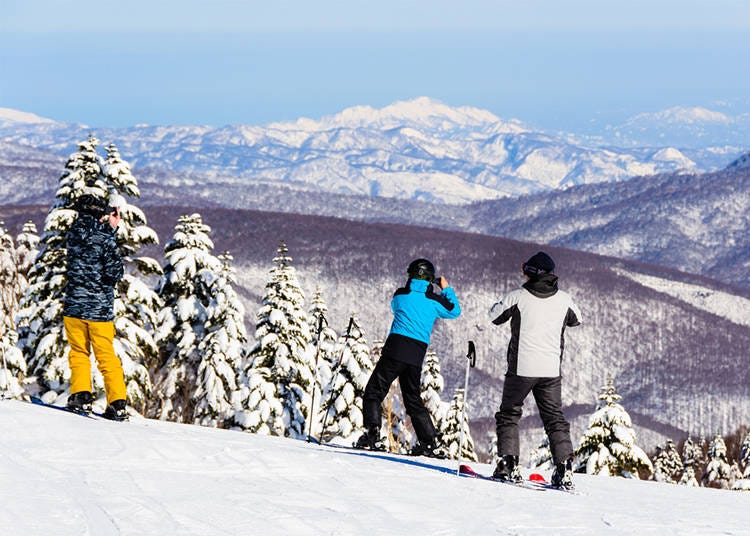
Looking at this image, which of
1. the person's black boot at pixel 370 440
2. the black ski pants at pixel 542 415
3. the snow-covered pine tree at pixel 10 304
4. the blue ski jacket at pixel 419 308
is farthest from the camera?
the snow-covered pine tree at pixel 10 304

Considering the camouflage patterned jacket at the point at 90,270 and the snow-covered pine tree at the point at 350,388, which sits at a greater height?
the camouflage patterned jacket at the point at 90,270

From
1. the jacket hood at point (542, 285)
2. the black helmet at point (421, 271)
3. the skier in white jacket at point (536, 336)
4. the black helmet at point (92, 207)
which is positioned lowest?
the skier in white jacket at point (536, 336)

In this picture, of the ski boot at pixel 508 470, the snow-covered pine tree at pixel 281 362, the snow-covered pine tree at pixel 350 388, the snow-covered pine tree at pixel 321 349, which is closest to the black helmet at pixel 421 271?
the ski boot at pixel 508 470

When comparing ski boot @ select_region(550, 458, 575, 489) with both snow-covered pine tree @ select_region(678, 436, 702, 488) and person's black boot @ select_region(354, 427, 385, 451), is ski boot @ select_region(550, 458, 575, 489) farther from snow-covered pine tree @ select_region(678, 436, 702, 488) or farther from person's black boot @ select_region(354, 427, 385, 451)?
snow-covered pine tree @ select_region(678, 436, 702, 488)

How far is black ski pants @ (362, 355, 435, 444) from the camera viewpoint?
11453 millimetres

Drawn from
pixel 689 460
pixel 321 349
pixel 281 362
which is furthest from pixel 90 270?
pixel 689 460

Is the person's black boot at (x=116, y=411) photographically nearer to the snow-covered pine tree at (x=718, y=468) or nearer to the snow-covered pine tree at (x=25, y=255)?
the snow-covered pine tree at (x=25, y=255)

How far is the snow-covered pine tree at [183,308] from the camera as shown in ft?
96.6

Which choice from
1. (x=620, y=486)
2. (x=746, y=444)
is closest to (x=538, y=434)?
(x=746, y=444)

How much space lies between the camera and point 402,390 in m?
11.6

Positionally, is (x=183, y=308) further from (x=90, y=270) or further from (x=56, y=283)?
(x=90, y=270)

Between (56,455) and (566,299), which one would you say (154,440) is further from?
(566,299)

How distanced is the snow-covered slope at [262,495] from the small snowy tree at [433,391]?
73.4 ft

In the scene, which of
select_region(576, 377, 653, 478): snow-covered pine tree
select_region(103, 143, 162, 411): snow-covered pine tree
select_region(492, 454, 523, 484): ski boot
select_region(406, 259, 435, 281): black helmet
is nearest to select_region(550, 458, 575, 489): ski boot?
select_region(492, 454, 523, 484): ski boot
